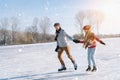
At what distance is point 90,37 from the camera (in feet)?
27.1

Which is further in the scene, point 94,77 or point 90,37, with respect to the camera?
point 90,37

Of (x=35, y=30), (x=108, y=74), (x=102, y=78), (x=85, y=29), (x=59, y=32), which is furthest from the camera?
(x=35, y=30)

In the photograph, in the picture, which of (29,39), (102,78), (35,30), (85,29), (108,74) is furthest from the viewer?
(35,30)

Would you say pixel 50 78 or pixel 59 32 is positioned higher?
pixel 59 32

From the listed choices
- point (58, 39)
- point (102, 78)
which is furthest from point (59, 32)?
point (102, 78)

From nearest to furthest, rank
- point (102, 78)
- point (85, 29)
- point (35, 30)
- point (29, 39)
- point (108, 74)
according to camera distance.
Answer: point (102, 78) < point (108, 74) < point (85, 29) < point (29, 39) < point (35, 30)

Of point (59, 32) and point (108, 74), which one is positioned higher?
point (59, 32)

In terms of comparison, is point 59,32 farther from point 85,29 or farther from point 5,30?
point 5,30

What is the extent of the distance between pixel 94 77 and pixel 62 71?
174 centimetres

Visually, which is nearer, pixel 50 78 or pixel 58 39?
pixel 50 78

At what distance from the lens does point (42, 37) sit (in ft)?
211

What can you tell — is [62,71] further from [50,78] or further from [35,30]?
[35,30]

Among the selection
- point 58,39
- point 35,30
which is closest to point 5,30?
point 35,30

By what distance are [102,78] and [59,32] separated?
2.48m
